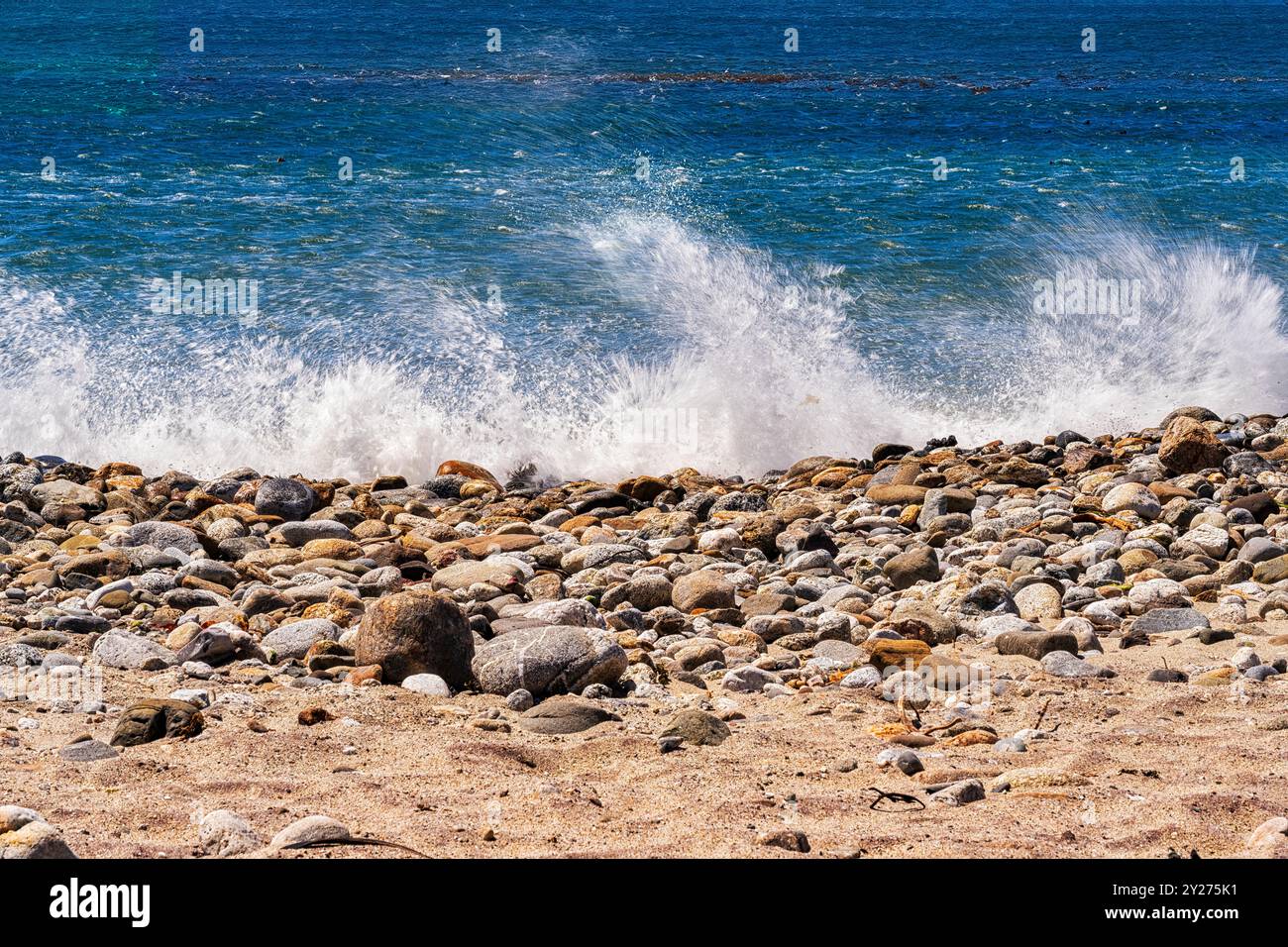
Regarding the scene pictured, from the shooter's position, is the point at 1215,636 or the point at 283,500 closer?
the point at 1215,636

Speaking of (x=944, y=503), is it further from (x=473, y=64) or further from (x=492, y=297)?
(x=473, y=64)

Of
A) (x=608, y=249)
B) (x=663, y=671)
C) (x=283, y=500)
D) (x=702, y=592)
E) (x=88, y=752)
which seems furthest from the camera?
(x=608, y=249)

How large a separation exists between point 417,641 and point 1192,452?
5211 mm

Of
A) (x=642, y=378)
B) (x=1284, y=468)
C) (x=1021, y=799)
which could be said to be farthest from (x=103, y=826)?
(x=642, y=378)

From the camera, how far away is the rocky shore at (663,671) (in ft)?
10.1

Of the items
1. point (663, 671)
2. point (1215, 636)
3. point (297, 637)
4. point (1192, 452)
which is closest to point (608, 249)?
point (1192, 452)

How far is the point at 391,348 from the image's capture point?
10.6m

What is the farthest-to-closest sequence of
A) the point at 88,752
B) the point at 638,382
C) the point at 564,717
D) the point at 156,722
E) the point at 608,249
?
the point at 608,249 → the point at 638,382 → the point at 564,717 → the point at 156,722 → the point at 88,752

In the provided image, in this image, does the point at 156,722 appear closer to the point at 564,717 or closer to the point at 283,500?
the point at 564,717

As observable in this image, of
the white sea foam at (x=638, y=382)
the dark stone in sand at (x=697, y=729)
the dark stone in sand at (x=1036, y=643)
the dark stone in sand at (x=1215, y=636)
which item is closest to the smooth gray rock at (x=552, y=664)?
the dark stone in sand at (x=697, y=729)

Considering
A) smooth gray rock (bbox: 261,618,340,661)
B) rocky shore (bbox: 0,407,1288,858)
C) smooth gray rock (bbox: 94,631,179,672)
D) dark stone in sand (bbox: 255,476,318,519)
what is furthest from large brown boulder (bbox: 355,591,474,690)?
dark stone in sand (bbox: 255,476,318,519)

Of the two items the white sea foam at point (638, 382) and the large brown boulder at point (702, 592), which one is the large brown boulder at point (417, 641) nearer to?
the large brown boulder at point (702, 592)

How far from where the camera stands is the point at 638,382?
1010cm

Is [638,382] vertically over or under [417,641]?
over
